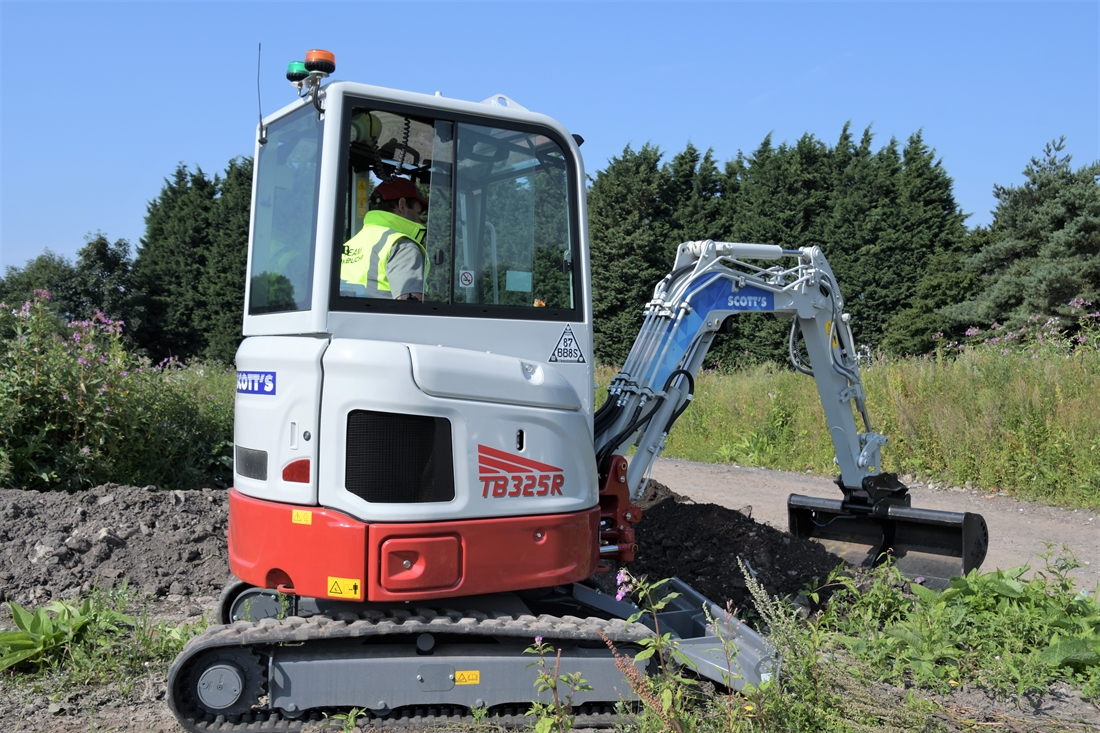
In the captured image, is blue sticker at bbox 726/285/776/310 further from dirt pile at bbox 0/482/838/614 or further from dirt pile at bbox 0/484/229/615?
dirt pile at bbox 0/484/229/615

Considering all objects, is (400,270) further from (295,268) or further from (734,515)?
(734,515)

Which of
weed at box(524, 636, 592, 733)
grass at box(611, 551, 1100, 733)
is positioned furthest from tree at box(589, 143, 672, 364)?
weed at box(524, 636, 592, 733)

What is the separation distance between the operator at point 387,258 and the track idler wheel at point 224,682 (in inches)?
62.4

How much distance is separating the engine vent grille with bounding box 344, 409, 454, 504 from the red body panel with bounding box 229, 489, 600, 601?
0.42ft

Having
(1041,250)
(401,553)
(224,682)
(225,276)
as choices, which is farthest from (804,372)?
(225,276)

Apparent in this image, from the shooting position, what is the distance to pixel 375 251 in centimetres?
383

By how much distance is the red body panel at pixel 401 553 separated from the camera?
357 cm

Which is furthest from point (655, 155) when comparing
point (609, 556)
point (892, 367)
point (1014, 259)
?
point (609, 556)

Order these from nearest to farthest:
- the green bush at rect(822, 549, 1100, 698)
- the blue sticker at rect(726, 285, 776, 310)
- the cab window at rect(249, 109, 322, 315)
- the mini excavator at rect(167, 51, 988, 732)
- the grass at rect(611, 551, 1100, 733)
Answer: the grass at rect(611, 551, 1100, 733) → the mini excavator at rect(167, 51, 988, 732) → the cab window at rect(249, 109, 322, 315) → the green bush at rect(822, 549, 1100, 698) → the blue sticker at rect(726, 285, 776, 310)

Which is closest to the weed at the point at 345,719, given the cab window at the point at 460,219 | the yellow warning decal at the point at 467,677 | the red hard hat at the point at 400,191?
the yellow warning decal at the point at 467,677

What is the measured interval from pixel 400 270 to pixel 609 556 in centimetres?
174

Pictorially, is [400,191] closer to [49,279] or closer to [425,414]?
[425,414]

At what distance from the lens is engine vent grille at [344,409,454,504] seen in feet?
11.8

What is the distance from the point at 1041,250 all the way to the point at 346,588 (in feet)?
75.5
